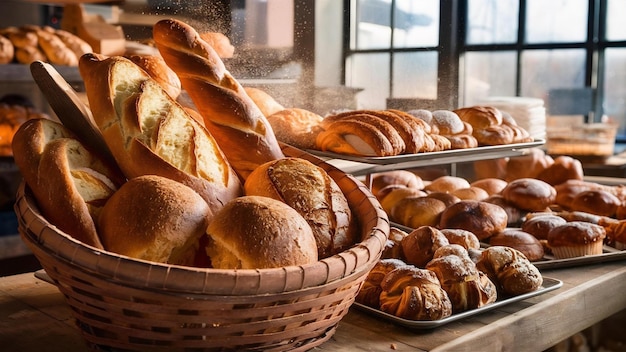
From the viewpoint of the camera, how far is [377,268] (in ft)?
4.13

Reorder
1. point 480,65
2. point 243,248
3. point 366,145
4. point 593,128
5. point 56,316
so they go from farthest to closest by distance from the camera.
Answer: point 480,65, point 593,128, point 366,145, point 56,316, point 243,248

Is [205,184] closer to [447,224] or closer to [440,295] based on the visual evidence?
[440,295]

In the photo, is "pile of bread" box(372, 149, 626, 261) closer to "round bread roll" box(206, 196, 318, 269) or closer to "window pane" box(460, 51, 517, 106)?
"round bread roll" box(206, 196, 318, 269)

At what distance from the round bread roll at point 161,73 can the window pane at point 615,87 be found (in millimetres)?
3531

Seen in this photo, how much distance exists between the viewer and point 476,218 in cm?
163

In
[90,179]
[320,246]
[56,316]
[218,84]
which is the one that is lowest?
[56,316]

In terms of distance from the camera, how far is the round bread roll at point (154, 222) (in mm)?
891

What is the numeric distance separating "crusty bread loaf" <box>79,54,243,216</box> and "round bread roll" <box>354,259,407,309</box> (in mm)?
301

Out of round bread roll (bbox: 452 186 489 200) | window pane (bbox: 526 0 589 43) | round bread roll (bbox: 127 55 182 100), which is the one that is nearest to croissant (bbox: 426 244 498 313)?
round bread roll (bbox: 127 55 182 100)

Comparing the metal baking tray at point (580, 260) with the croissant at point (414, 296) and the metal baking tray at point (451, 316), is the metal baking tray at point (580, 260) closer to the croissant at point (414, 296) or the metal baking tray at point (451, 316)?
the metal baking tray at point (451, 316)

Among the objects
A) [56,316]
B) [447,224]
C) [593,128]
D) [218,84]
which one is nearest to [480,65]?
[593,128]

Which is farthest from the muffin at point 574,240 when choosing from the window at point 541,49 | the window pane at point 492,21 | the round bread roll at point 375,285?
the window pane at point 492,21

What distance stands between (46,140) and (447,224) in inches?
38.3

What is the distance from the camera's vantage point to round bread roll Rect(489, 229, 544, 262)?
5.05 ft
